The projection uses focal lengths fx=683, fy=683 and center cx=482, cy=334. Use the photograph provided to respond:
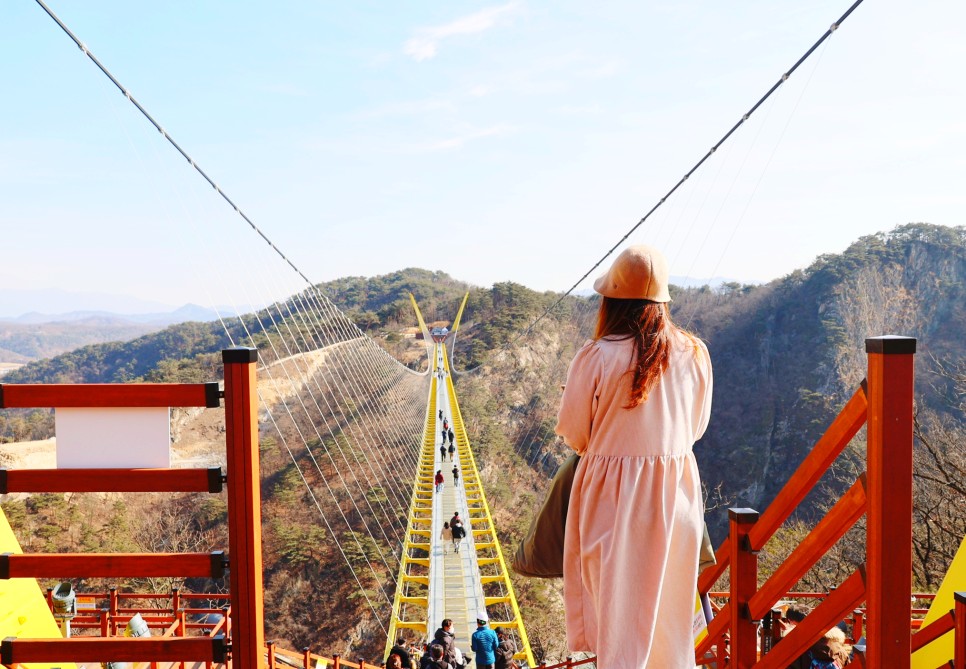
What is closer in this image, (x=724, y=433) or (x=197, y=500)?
(x=197, y=500)

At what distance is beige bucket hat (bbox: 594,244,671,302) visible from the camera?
3.50ft

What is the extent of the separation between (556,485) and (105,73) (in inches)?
114

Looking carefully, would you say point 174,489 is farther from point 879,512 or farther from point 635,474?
point 879,512

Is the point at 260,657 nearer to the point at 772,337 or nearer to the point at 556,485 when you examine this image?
the point at 556,485

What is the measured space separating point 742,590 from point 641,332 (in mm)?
472

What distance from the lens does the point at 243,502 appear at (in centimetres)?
101

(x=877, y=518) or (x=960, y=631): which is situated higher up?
(x=877, y=518)

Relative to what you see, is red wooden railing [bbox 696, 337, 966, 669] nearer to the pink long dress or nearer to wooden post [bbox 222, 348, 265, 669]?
the pink long dress

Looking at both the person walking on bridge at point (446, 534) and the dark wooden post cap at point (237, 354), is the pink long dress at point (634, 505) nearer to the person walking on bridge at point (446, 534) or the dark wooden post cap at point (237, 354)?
the dark wooden post cap at point (237, 354)

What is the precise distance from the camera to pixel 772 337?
22547mm

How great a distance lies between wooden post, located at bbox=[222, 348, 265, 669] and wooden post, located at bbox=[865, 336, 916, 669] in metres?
0.82

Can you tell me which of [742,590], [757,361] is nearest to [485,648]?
[742,590]

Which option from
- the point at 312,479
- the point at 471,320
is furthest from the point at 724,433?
the point at 471,320

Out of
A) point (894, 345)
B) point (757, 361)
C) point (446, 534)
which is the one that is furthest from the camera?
point (757, 361)
